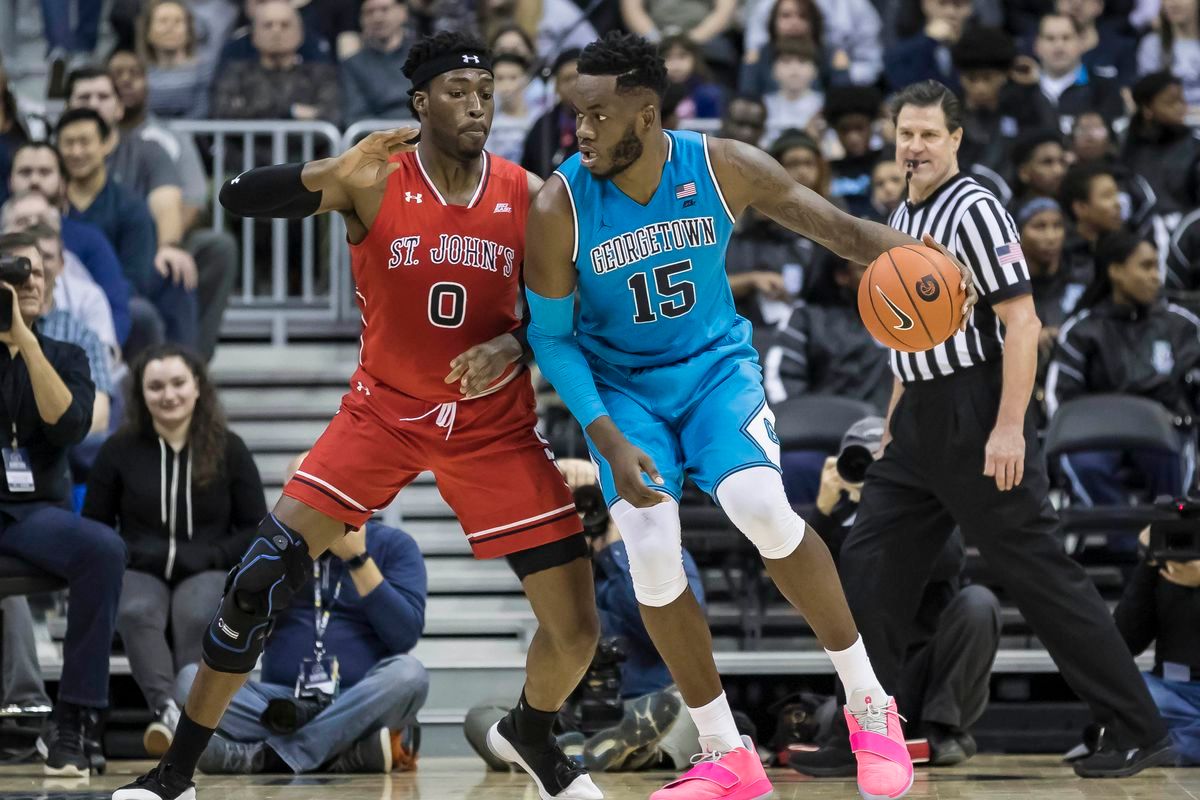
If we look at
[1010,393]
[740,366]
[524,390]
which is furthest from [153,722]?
[1010,393]

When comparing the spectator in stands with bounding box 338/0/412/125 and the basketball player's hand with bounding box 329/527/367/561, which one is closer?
the basketball player's hand with bounding box 329/527/367/561

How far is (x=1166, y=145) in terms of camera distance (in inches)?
381

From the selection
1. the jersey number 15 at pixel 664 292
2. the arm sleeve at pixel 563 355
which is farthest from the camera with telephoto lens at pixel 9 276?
the jersey number 15 at pixel 664 292

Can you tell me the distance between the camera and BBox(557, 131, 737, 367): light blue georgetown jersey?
15.3ft

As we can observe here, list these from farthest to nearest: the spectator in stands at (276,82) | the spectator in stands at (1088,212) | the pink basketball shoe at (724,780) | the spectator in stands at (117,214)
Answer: the spectator in stands at (276,82)
the spectator in stands at (1088,212)
the spectator in stands at (117,214)
the pink basketball shoe at (724,780)

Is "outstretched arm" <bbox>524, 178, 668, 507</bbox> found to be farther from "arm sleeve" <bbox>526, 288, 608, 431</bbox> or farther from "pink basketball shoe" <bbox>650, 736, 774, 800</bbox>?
"pink basketball shoe" <bbox>650, 736, 774, 800</bbox>

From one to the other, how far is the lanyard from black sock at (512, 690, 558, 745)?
5.78 ft

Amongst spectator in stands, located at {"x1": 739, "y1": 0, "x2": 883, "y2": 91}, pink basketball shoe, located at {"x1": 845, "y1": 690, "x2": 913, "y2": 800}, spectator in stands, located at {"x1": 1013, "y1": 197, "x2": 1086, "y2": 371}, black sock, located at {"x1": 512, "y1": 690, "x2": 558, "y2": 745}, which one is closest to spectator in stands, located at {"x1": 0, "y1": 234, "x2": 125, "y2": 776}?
black sock, located at {"x1": 512, "y1": 690, "x2": 558, "y2": 745}

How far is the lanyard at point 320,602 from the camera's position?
6.68m

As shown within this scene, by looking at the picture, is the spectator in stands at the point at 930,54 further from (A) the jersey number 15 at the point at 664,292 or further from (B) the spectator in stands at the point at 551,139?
(A) the jersey number 15 at the point at 664,292

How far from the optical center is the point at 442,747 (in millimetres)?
7426

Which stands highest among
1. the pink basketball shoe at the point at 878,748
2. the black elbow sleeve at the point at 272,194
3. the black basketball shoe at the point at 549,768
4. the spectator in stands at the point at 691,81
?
the spectator in stands at the point at 691,81

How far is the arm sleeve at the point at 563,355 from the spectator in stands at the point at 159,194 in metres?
4.41

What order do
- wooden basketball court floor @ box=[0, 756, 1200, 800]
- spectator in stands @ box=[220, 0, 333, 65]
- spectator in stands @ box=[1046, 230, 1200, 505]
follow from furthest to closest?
spectator in stands @ box=[220, 0, 333, 65], spectator in stands @ box=[1046, 230, 1200, 505], wooden basketball court floor @ box=[0, 756, 1200, 800]
